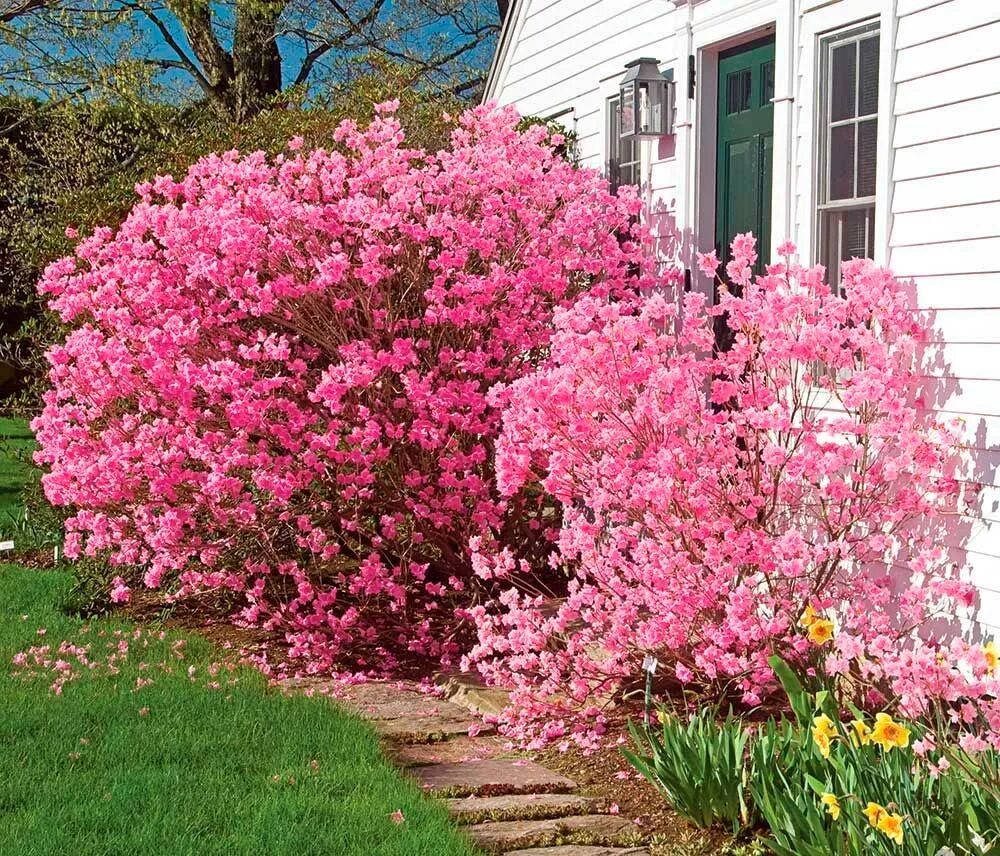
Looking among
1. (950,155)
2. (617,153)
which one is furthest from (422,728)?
(617,153)

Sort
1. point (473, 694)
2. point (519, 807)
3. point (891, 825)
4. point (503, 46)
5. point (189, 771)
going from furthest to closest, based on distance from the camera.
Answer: point (503, 46) < point (473, 694) < point (189, 771) < point (519, 807) < point (891, 825)

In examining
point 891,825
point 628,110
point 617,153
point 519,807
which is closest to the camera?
point 891,825

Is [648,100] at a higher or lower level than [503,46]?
lower

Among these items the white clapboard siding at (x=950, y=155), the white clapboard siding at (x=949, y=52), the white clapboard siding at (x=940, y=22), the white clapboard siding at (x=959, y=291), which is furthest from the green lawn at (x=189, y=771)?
the white clapboard siding at (x=940, y=22)

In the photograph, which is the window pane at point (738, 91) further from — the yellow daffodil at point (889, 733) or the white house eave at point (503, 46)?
the yellow daffodil at point (889, 733)

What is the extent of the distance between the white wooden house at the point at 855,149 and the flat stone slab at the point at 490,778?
6.10 ft

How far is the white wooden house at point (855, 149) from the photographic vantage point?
5.16 meters

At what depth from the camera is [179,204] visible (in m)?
9.52

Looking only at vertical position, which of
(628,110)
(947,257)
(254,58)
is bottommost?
(947,257)

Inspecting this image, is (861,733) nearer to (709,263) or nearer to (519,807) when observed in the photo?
(519,807)

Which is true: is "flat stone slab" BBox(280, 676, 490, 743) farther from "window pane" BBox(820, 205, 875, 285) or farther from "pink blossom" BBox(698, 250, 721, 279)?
"window pane" BBox(820, 205, 875, 285)

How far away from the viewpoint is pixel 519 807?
4664 mm

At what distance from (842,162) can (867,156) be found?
0.16 metres

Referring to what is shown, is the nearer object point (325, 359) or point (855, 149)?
point (855, 149)
